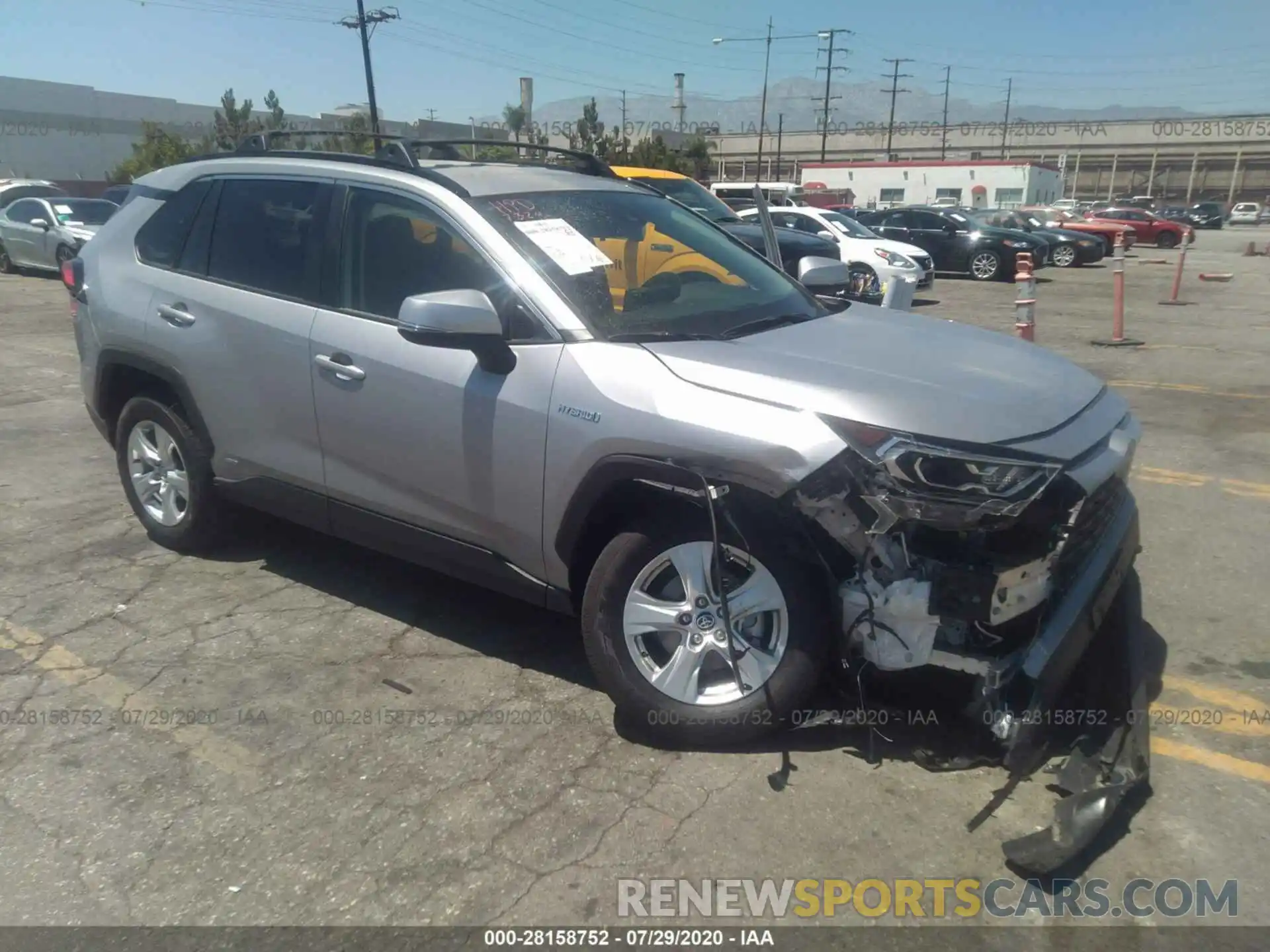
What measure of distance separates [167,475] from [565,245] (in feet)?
8.07

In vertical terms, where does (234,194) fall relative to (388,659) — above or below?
above

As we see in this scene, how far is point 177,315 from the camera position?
445 cm

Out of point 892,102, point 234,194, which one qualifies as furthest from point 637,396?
point 892,102

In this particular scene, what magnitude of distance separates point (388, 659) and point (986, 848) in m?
2.29

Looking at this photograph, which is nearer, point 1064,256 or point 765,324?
point 765,324

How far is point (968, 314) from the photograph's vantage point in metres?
15.1

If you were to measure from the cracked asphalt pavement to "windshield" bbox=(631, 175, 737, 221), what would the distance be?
31.9 feet

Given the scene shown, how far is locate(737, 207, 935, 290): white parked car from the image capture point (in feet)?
53.7

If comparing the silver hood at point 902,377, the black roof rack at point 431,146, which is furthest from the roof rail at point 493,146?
the silver hood at point 902,377

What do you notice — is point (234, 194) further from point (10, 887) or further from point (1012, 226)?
point (1012, 226)

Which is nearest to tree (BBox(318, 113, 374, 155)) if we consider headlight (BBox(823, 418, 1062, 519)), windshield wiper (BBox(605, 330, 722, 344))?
windshield wiper (BBox(605, 330, 722, 344))

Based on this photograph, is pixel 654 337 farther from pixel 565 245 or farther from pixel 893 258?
pixel 893 258

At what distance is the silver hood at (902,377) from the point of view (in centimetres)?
289

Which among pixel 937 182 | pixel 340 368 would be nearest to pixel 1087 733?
pixel 340 368
